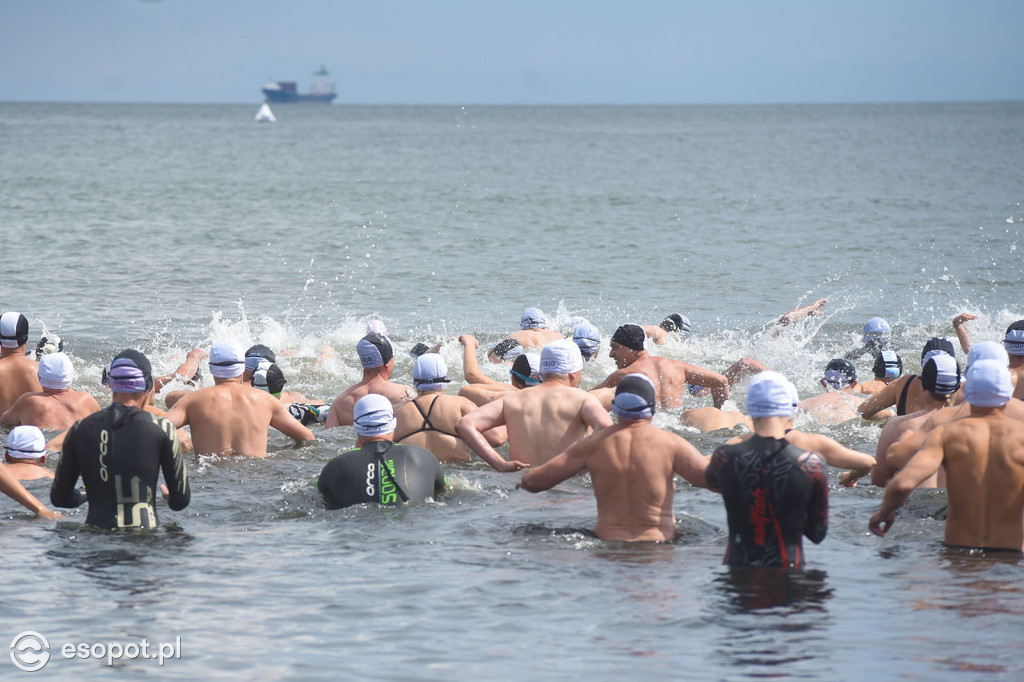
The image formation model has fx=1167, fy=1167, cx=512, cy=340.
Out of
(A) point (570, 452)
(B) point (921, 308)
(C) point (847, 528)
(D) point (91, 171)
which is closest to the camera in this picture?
(A) point (570, 452)

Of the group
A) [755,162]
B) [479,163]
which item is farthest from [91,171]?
[755,162]

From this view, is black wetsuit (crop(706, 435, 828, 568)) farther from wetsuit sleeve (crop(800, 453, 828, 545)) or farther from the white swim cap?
the white swim cap

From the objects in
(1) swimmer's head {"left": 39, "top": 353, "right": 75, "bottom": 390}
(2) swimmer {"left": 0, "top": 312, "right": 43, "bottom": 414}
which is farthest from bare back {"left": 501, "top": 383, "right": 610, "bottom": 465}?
(2) swimmer {"left": 0, "top": 312, "right": 43, "bottom": 414}

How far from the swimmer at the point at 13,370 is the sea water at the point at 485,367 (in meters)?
2.90

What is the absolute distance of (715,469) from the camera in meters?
7.21

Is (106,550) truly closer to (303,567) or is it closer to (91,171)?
(303,567)

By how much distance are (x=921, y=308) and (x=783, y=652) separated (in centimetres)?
1980

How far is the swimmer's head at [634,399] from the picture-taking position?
8.02 m

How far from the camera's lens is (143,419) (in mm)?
8172

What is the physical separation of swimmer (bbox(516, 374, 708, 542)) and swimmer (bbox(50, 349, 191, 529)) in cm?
250

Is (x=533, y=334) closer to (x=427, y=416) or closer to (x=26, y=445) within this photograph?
(x=427, y=416)

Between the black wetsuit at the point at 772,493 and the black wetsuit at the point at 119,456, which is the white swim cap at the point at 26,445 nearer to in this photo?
the black wetsuit at the point at 119,456

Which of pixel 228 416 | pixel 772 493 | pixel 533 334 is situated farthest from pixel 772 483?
pixel 533 334

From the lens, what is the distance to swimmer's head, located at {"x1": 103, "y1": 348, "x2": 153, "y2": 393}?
8125mm
